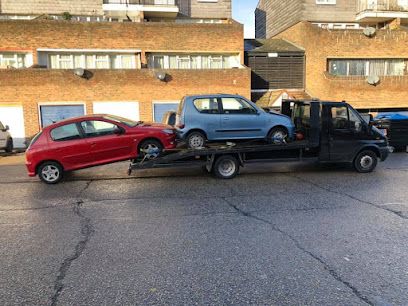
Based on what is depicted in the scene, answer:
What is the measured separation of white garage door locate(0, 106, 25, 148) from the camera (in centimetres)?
1811

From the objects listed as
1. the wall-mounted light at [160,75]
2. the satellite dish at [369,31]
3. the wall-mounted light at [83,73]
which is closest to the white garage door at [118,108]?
the wall-mounted light at [83,73]

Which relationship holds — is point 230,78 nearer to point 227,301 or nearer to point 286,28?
point 286,28

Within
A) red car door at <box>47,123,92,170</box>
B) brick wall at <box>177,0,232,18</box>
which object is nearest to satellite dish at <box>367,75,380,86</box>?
brick wall at <box>177,0,232,18</box>

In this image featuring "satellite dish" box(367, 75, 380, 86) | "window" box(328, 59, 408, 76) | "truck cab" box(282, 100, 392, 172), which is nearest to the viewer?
"truck cab" box(282, 100, 392, 172)

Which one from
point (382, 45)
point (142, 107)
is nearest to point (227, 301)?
point (142, 107)

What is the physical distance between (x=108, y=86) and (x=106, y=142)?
10.7 m

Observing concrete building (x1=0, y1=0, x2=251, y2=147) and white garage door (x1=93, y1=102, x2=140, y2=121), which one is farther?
white garage door (x1=93, y1=102, x2=140, y2=121)

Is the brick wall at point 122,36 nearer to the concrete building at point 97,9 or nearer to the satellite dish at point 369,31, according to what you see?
the concrete building at point 97,9

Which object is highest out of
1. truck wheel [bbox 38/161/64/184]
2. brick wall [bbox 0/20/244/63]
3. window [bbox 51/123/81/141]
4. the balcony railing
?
the balcony railing

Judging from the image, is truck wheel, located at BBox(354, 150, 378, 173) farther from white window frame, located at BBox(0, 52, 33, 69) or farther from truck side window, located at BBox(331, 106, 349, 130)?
white window frame, located at BBox(0, 52, 33, 69)

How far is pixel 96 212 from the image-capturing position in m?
6.27

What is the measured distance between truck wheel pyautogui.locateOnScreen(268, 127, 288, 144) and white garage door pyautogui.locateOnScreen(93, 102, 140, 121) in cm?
1137

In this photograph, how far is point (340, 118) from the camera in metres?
9.37

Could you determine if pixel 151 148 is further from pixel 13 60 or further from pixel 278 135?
pixel 13 60
